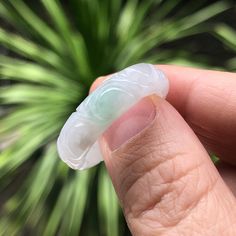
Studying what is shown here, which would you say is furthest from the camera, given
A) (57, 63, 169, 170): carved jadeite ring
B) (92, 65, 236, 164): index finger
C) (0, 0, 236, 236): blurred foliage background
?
(0, 0, 236, 236): blurred foliage background

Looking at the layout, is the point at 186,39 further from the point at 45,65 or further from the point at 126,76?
the point at 126,76

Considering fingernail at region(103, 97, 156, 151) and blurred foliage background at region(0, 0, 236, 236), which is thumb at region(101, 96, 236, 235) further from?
blurred foliage background at region(0, 0, 236, 236)

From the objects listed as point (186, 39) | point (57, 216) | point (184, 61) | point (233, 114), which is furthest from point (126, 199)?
point (186, 39)

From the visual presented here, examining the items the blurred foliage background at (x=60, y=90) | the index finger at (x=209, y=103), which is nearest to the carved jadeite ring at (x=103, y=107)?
the index finger at (x=209, y=103)

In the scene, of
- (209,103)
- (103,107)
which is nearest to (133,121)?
(103,107)

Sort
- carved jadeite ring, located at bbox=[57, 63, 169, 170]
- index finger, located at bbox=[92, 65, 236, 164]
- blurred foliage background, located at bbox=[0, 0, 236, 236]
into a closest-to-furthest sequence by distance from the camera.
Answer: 1. carved jadeite ring, located at bbox=[57, 63, 169, 170]
2. index finger, located at bbox=[92, 65, 236, 164]
3. blurred foliage background, located at bbox=[0, 0, 236, 236]

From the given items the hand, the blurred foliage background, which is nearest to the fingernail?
the hand
